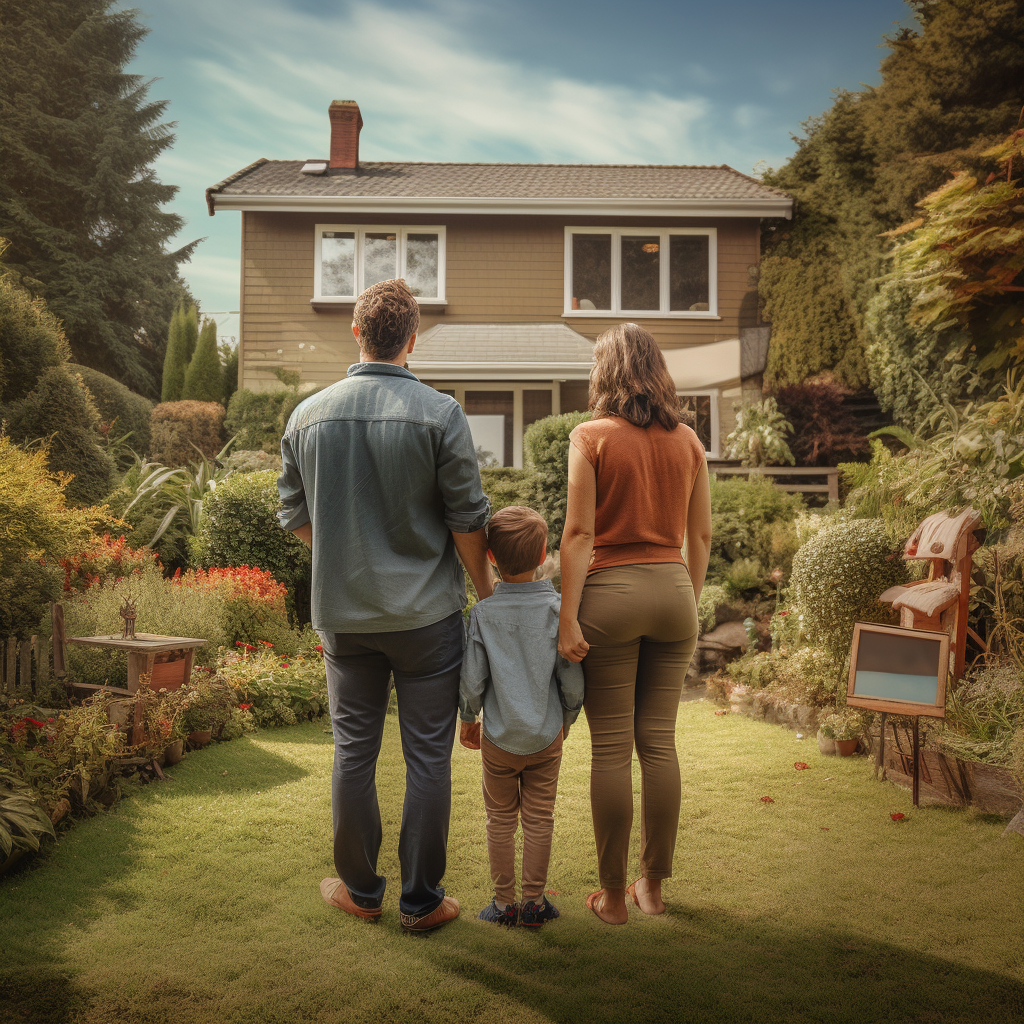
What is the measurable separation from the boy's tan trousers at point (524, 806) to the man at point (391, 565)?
0.16 m

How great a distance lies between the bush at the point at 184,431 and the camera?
44.1 feet

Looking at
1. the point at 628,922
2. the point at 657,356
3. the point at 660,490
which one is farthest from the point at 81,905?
the point at 657,356

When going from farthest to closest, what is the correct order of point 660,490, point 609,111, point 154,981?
point 609,111, point 660,490, point 154,981

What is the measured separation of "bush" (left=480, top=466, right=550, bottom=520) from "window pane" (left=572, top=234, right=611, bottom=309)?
405 centimetres

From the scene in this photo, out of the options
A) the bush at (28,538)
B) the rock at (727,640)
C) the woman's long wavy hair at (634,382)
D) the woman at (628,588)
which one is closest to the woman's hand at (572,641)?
the woman at (628,588)

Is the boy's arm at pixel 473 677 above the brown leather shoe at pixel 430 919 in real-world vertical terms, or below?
above

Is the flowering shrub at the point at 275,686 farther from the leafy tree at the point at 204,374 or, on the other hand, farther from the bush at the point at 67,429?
the leafy tree at the point at 204,374

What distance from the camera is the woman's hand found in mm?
2461

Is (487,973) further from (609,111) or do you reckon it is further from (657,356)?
(609,111)

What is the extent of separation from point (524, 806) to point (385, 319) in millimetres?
1684

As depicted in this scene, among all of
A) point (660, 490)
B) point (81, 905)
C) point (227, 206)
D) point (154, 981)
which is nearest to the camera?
point (154, 981)

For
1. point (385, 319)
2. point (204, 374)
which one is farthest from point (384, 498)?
point (204, 374)

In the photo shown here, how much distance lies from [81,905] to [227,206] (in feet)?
42.7

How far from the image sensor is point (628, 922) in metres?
2.65
